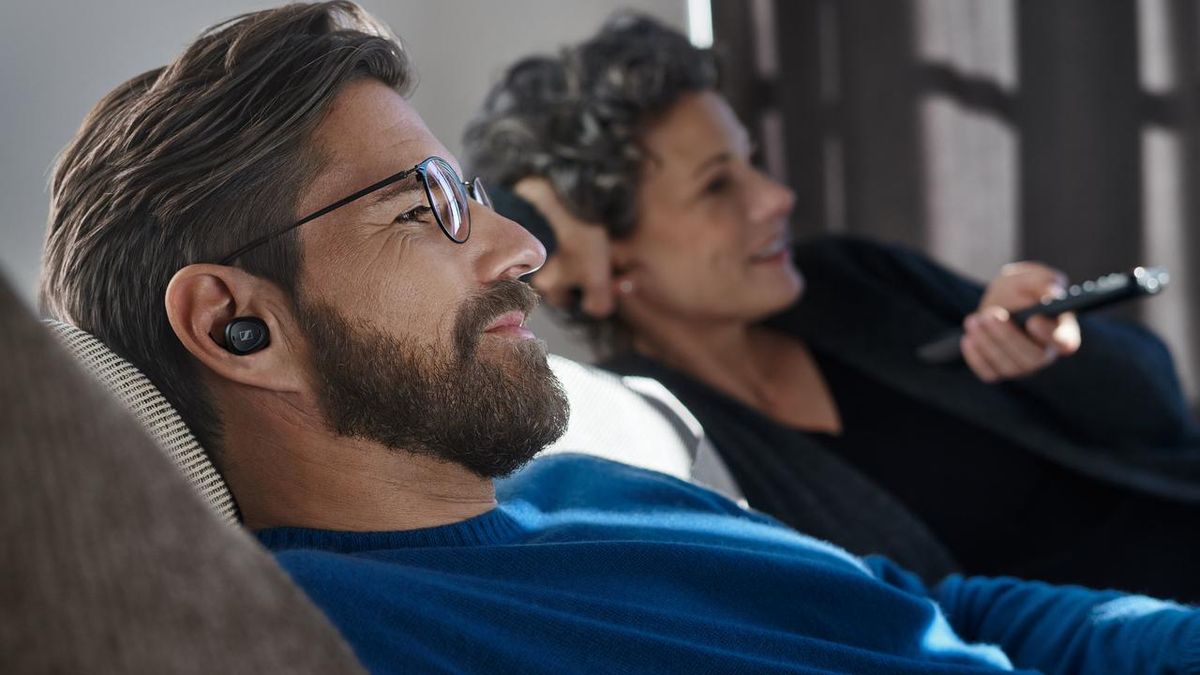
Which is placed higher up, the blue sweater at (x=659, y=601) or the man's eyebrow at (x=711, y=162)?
the man's eyebrow at (x=711, y=162)

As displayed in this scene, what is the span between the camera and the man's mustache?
0.96 m

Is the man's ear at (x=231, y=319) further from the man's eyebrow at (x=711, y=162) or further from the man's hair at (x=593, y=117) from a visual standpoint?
the man's eyebrow at (x=711, y=162)

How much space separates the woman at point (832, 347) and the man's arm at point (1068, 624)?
1.41ft

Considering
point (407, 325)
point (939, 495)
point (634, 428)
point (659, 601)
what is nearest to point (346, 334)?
point (407, 325)

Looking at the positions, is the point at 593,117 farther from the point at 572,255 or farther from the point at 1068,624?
the point at 1068,624

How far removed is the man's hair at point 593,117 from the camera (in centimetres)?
176

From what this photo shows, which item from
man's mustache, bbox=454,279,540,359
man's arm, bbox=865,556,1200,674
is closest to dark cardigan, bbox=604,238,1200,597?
man's arm, bbox=865,556,1200,674

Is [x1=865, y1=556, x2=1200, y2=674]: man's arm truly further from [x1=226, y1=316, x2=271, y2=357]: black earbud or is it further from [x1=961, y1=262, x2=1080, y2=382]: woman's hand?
[x1=226, y1=316, x2=271, y2=357]: black earbud

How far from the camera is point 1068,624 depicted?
43.7 inches

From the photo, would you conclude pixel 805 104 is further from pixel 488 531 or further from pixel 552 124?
pixel 488 531

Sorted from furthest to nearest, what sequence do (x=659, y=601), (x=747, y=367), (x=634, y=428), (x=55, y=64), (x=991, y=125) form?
1. (x=991, y=125)
2. (x=747, y=367)
3. (x=55, y=64)
4. (x=634, y=428)
5. (x=659, y=601)

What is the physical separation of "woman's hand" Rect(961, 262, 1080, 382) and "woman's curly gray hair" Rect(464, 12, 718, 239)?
0.54m

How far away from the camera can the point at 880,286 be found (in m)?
1.90

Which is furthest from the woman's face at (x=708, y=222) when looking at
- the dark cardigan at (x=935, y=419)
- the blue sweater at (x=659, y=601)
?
the blue sweater at (x=659, y=601)
